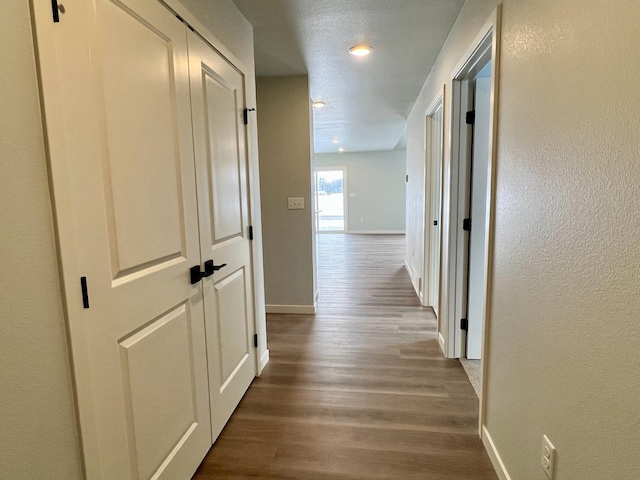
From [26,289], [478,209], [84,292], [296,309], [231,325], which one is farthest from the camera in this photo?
[296,309]

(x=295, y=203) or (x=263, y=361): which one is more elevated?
(x=295, y=203)

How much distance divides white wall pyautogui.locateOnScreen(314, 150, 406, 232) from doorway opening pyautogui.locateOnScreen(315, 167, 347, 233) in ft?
0.57

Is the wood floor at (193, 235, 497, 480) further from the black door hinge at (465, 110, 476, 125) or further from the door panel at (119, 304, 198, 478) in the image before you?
the black door hinge at (465, 110, 476, 125)

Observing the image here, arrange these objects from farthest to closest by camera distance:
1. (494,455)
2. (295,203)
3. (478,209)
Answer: (295,203)
(478,209)
(494,455)

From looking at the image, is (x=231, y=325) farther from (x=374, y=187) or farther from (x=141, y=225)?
(x=374, y=187)

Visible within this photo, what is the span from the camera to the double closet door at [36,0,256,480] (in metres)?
0.97

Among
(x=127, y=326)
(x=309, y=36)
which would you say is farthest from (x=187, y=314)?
(x=309, y=36)

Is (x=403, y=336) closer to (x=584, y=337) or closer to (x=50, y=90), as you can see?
(x=584, y=337)

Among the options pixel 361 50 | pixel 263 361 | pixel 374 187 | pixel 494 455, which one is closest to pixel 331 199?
pixel 374 187

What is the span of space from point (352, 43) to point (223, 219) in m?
1.67

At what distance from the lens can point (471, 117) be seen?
2.38 metres

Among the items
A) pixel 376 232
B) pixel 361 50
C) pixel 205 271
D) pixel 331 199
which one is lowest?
pixel 376 232

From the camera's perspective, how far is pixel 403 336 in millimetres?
3156

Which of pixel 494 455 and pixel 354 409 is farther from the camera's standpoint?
pixel 354 409
